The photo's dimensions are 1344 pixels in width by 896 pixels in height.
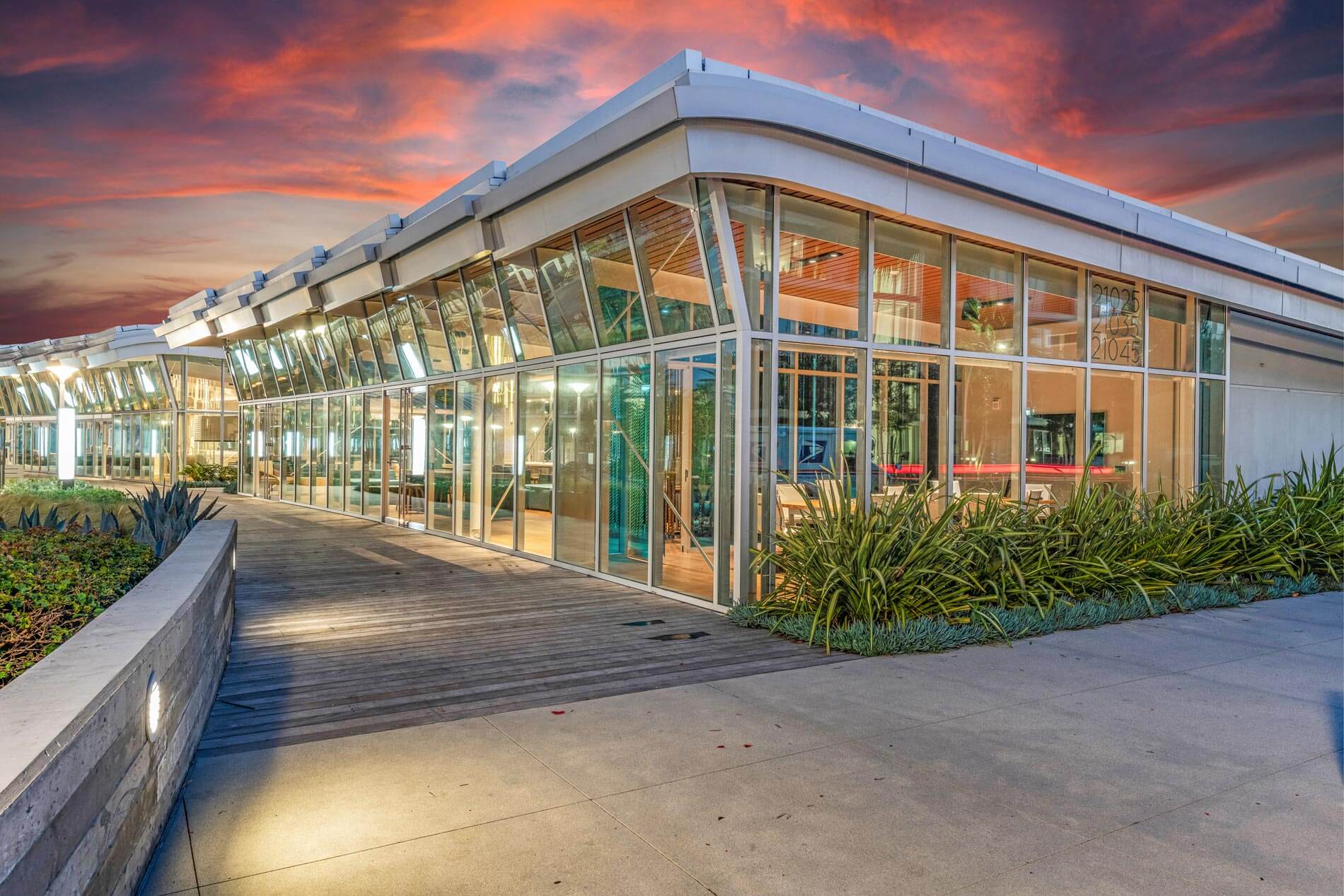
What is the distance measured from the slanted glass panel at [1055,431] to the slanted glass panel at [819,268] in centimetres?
297

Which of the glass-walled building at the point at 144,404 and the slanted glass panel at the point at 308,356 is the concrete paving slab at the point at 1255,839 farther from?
the glass-walled building at the point at 144,404

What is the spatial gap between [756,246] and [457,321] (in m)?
6.85

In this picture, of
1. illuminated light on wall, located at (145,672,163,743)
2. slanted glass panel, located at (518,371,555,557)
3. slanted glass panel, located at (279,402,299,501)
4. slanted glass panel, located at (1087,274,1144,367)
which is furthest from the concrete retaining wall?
slanted glass panel, located at (279,402,299,501)

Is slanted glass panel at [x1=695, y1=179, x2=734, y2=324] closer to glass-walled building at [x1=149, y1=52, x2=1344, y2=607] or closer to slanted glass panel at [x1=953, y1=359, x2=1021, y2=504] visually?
glass-walled building at [x1=149, y1=52, x2=1344, y2=607]

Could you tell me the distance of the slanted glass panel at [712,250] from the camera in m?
7.36

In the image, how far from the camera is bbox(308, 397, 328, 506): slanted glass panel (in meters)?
18.9

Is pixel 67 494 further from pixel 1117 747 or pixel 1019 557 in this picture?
pixel 1117 747

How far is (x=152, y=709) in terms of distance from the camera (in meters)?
2.96

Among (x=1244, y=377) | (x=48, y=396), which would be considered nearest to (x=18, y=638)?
(x=1244, y=377)

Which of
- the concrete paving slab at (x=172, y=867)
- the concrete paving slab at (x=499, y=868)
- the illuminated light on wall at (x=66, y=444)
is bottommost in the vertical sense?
the concrete paving slab at (x=172, y=867)

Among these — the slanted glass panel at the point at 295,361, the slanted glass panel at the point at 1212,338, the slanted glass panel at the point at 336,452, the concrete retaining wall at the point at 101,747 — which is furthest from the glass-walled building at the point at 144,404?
the slanted glass panel at the point at 1212,338

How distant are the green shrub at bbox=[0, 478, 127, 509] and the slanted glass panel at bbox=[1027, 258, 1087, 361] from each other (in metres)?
12.1

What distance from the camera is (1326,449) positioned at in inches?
543

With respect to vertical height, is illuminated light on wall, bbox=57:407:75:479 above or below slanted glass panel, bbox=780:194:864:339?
below
